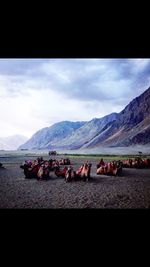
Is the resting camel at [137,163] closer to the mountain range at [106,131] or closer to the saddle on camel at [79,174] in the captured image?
the mountain range at [106,131]

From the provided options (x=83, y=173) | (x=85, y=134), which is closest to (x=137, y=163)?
(x=83, y=173)

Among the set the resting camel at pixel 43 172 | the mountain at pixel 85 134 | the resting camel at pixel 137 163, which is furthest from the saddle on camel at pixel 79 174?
the resting camel at pixel 137 163

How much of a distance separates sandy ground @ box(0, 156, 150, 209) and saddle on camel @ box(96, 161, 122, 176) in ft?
0.24

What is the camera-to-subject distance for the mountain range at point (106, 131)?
13.4 ft

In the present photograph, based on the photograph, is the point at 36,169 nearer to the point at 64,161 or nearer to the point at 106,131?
the point at 64,161

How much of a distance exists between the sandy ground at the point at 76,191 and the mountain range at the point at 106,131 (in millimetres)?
485

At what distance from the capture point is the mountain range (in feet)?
13.4

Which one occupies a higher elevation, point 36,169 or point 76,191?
point 36,169

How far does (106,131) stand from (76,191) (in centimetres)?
142

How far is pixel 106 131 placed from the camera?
4742 millimetres

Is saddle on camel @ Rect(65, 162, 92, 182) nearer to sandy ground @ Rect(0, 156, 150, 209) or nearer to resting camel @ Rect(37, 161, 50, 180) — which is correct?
sandy ground @ Rect(0, 156, 150, 209)
